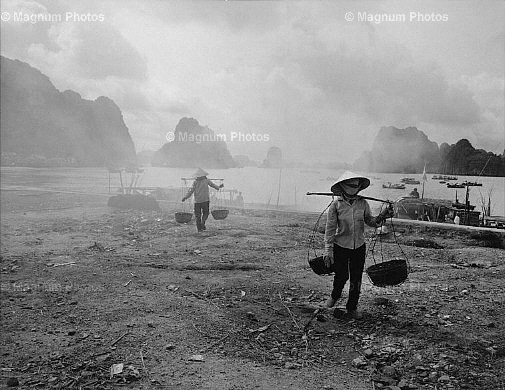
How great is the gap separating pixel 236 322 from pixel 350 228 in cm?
184

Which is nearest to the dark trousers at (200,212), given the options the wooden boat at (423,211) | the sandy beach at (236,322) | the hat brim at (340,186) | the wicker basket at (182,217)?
the wicker basket at (182,217)

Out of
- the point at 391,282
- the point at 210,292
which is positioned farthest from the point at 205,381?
the point at 391,282

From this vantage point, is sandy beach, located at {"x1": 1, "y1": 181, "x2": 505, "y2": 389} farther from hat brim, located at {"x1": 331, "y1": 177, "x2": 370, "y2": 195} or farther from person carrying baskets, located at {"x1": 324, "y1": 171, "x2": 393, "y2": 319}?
hat brim, located at {"x1": 331, "y1": 177, "x2": 370, "y2": 195}

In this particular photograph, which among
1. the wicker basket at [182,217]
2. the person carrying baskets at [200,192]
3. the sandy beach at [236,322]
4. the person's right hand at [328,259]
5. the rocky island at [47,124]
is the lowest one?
the sandy beach at [236,322]

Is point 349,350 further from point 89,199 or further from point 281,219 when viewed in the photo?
point 89,199

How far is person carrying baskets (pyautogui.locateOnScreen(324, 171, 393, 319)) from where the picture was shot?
5000 millimetres

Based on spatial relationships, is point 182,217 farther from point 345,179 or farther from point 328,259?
point 345,179

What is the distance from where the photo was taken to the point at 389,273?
5359 millimetres

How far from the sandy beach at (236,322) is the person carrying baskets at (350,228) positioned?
0.53 meters

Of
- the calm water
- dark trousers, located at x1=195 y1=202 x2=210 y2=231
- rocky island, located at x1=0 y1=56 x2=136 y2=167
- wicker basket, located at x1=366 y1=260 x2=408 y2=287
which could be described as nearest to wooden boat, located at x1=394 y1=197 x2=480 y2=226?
the calm water

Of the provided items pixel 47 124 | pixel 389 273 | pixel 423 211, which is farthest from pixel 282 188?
pixel 47 124

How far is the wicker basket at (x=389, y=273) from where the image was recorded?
210 inches

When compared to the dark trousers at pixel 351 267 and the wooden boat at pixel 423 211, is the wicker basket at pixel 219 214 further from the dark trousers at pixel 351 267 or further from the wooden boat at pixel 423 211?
the wooden boat at pixel 423 211

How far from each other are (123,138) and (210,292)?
5695 inches
